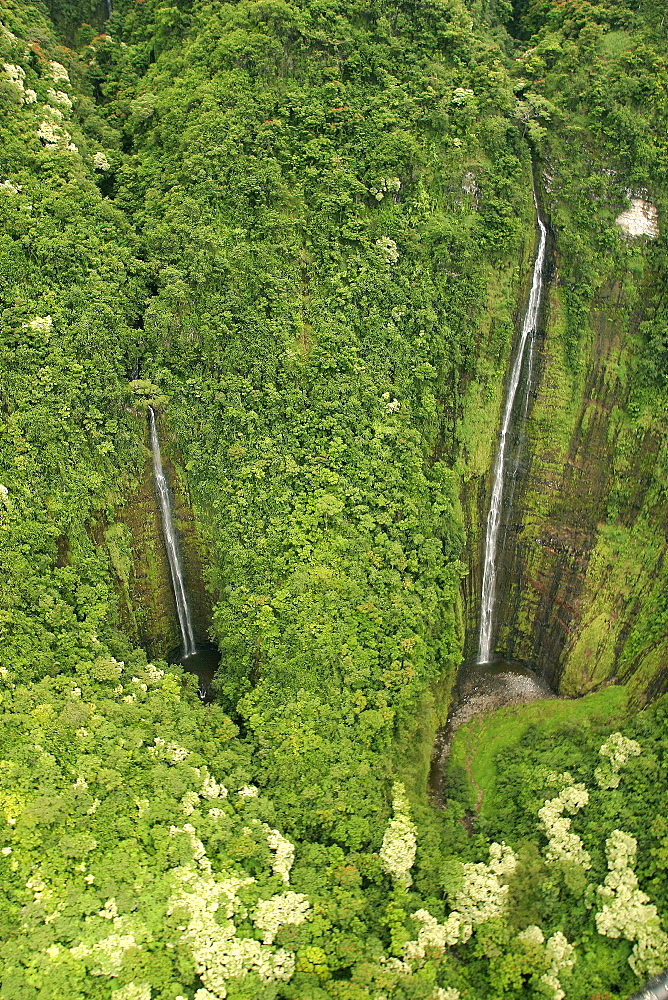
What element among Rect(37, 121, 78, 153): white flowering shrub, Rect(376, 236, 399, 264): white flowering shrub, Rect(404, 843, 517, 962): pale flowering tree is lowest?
Rect(404, 843, 517, 962): pale flowering tree

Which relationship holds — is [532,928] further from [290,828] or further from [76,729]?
[76,729]

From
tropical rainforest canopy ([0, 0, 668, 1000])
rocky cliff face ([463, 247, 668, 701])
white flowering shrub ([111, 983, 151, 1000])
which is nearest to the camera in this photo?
white flowering shrub ([111, 983, 151, 1000])

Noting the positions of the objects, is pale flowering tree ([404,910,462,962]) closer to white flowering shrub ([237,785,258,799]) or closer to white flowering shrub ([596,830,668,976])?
white flowering shrub ([596,830,668,976])

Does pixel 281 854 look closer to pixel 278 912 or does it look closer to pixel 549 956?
pixel 278 912

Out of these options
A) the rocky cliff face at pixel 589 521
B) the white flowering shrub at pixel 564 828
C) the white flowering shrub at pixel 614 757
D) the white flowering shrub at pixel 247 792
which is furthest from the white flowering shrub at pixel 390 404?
the white flowering shrub at pixel 564 828

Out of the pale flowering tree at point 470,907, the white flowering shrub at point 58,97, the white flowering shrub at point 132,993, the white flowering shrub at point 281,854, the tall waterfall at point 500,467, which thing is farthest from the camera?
the tall waterfall at point 500,467

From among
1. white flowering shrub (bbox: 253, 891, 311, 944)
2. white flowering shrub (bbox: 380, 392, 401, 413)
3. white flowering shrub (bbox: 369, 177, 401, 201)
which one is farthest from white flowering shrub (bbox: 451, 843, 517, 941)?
white flowering shrub (bbox: 369, 177, 401, 201)

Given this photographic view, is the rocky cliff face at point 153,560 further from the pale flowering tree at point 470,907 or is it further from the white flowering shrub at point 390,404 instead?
the pale flowering tree at point 470,907
